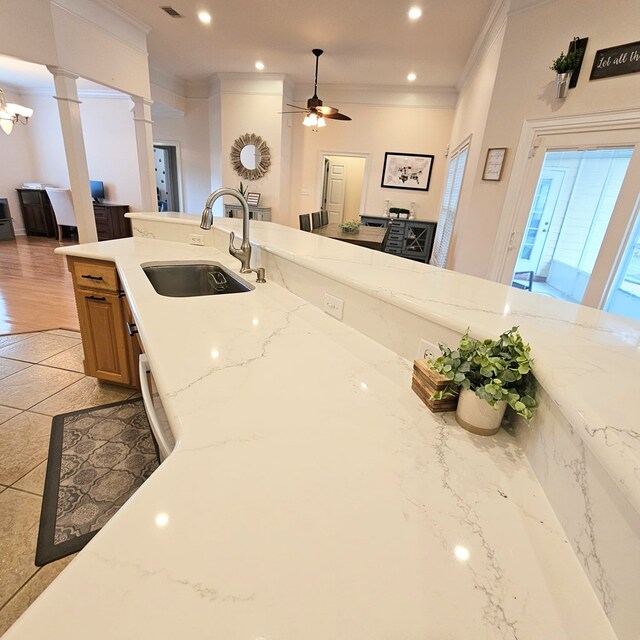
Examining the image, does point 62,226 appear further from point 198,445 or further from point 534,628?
point 534,628

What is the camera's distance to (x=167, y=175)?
7.48 m

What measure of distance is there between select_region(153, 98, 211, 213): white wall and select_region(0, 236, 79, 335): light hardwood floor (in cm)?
268

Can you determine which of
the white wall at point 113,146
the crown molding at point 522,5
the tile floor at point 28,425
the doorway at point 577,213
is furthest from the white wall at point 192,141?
the doorway at point 577,213

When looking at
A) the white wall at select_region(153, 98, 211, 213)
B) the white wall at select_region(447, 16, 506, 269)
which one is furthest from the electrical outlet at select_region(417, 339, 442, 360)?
the white wall at select_region(153, 98, 211, 213)

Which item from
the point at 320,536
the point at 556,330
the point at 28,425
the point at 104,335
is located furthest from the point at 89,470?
the point at 556,330

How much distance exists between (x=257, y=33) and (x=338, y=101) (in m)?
2.41

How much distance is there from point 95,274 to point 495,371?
217 cm

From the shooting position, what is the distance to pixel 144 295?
147 centimetres

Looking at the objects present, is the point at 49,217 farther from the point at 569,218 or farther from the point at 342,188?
the point at 569,218

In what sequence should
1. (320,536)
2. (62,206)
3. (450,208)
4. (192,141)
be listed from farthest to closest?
(192,141), (62,206), (450,208), (320,536)

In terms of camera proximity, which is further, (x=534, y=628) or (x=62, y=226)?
(x=62, y=226)

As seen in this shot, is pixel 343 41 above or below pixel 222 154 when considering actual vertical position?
above

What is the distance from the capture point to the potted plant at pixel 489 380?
0.72 metres

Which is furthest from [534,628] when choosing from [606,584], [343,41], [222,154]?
[222,154]
